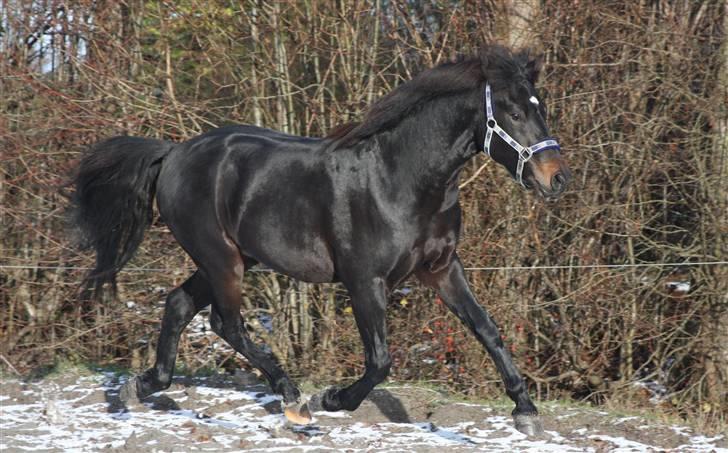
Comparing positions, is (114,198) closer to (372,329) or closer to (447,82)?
(372,329)

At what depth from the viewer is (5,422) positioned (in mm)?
5637

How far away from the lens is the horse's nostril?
4551 mm

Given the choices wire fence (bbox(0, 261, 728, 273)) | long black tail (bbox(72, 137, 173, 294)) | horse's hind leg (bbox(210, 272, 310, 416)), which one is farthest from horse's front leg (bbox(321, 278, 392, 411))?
wire fence (bbox(0, 261, 728, 273))

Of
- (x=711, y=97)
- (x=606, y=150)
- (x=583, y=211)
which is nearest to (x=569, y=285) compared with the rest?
(x=583, y=211)

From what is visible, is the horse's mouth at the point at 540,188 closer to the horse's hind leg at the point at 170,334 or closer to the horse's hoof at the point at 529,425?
the horse's hoof at the point at 529,425

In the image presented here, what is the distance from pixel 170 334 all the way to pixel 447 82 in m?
2.27

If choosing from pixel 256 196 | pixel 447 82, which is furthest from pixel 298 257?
pixel 447 82

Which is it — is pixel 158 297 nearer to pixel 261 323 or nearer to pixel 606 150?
pixel 261 323

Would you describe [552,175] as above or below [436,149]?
below

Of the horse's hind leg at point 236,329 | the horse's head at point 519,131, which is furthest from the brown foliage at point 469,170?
the horse's head at point 519,131

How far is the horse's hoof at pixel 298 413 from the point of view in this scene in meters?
5.23

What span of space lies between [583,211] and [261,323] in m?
2.82

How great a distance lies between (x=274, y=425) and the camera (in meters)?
5.46

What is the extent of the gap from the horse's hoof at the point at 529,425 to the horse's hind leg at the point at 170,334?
81.0 inches
